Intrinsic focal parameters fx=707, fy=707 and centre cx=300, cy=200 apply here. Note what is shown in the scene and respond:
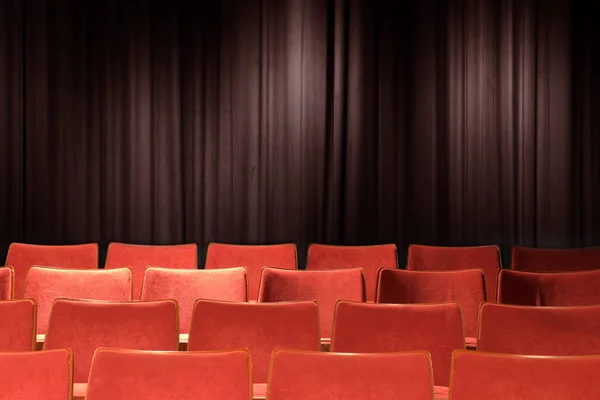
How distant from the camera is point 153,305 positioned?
2.72 m

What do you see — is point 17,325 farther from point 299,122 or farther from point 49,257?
point 299,122

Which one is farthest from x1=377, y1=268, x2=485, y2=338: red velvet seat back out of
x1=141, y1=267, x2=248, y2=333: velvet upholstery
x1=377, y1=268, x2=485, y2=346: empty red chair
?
x1=141, y1=267, x2=248, y2=333: velvet upholstery

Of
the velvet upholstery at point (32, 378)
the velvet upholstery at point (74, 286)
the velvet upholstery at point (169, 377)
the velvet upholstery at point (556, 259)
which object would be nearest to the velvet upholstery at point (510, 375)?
the velvet upholstery at point (169, 377)

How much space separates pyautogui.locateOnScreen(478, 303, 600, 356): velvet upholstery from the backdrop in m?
3.56

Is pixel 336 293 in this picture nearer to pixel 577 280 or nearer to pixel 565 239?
pixel 577 280

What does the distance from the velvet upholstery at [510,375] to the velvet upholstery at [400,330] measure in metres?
0.76

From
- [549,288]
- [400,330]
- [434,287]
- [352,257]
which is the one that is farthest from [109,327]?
[352,257]

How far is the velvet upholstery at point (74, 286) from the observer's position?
3.53 meters

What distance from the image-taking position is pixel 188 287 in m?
3.61

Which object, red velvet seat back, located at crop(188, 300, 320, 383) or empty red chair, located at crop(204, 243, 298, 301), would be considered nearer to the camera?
red velvet seat back, located at crop(188, 300, 320, 383)

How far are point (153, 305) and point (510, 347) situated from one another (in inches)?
53.9

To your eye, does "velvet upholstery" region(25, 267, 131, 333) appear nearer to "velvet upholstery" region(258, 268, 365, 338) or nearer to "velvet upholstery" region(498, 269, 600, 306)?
"velvet upholstery" region(258, 268, 365, 338)

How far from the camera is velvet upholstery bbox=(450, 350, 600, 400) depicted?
6.23 ft

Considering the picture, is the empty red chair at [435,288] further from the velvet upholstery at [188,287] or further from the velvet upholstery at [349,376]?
the velvet upholstery at [349,376]
